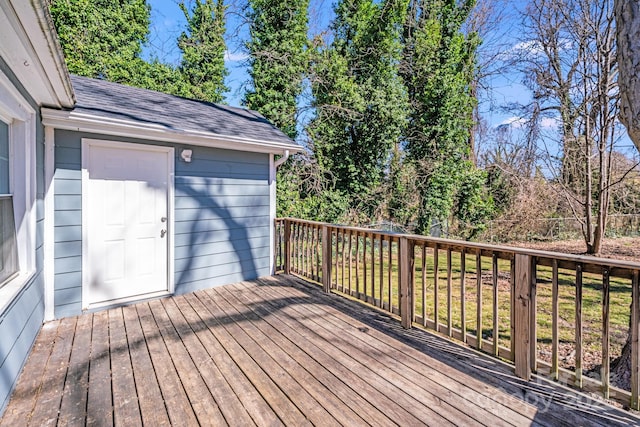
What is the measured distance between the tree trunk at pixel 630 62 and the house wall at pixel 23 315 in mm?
3888

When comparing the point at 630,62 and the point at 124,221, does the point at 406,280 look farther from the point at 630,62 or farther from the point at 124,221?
the point at 124,221

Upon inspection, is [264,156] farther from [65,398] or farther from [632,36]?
[632,36]

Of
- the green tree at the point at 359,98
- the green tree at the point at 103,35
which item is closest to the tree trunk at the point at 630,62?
the green tree at the point at 359,98

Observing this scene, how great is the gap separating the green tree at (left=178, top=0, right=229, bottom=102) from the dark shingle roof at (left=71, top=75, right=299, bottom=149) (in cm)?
572

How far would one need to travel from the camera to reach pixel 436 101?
973cm

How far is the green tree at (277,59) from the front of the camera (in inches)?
314

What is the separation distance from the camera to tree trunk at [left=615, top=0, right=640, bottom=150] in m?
2.10

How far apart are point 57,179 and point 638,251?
1247 cm

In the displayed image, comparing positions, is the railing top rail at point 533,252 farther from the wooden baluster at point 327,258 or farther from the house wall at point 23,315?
the house wall at point 23,315

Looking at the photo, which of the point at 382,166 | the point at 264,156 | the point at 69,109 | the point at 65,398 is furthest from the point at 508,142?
the point at 65,398

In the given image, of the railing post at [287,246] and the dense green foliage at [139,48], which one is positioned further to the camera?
the dense green foliage at [139,48]

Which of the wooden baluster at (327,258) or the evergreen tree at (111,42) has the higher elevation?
the evergreen tree at (111,42)

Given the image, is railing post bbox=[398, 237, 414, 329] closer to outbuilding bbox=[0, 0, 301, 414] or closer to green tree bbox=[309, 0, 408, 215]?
outbuilding bbox=[0, 0, 301, 414]

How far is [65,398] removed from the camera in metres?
2.15
